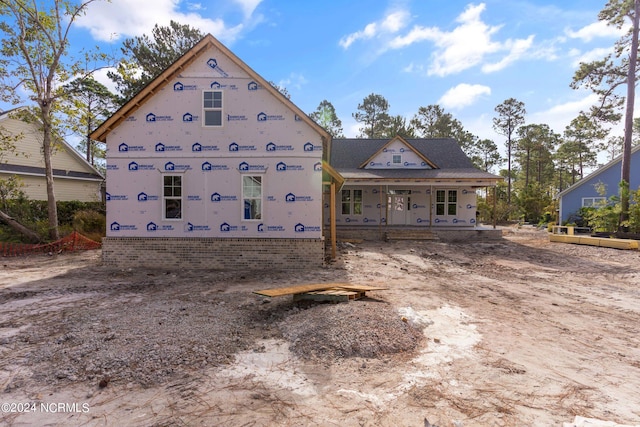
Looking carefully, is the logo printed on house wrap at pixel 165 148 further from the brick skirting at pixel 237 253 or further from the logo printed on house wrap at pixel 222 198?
the brick skirting at pixel 237 253

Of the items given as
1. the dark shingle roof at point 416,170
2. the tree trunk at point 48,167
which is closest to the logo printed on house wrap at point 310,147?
the dark shingle roof at point 416,170

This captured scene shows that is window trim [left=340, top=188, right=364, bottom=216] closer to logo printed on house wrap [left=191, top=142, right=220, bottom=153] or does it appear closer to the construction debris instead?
logo printed on house wrap [left=191, top=142, right=220, bottom=153]

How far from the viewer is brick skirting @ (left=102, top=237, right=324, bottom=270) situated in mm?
10984

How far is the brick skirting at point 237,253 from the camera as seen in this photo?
10984 mm

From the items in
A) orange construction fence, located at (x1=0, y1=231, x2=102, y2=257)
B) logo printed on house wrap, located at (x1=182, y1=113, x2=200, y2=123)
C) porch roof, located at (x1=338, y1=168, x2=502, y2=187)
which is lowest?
orange construction fence, located at (x1=0, y1=231, x2=102, y2=257)

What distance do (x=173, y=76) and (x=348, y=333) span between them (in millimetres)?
10666

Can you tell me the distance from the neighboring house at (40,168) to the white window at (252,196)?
43.5 feet

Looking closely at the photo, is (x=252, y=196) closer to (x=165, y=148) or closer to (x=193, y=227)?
(x=193, y=227)

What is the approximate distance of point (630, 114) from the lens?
19922 millimetres

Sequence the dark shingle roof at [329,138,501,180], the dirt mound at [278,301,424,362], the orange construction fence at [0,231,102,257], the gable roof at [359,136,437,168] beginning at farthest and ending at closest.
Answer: the gable roof at [359,136,437,168]
the dark shingle roof at [329,138,501,180]
the orange construction fence at [0,231,102,257]
the dirt mound at [278,301,424,362]

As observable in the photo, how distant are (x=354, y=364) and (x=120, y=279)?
8099 millimetres

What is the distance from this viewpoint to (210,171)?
439 inches

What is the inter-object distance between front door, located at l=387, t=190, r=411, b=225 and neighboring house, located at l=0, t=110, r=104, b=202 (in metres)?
19.6

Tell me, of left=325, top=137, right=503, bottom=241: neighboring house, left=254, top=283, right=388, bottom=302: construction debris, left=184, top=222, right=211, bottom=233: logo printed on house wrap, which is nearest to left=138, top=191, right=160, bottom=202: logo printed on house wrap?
left=184, top=222, right=211, bottom=233: logo printed on house wrap
